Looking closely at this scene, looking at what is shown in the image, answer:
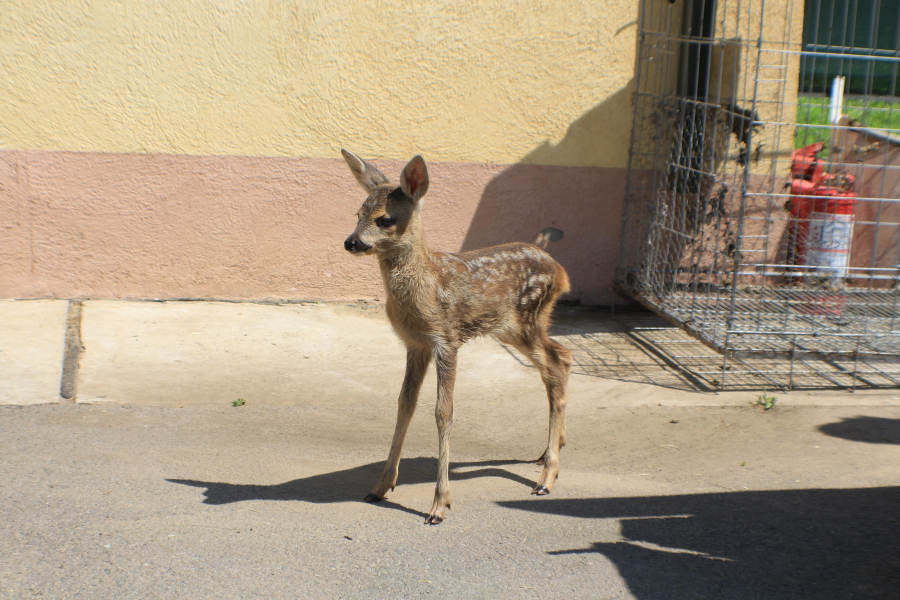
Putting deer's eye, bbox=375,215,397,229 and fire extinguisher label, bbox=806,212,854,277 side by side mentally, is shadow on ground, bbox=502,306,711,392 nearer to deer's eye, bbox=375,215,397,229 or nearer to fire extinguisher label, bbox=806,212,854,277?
fire extinguisher label, bbox=806,212,854,277

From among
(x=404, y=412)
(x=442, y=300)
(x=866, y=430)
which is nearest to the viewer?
(x=442, y=300)

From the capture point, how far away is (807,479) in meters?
4.82

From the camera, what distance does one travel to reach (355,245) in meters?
4.03

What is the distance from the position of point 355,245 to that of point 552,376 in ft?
5.05

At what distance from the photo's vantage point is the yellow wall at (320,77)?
734 centimetres

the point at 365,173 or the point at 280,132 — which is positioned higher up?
the point at 280,132

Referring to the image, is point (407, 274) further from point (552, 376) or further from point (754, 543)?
point (754, 543)

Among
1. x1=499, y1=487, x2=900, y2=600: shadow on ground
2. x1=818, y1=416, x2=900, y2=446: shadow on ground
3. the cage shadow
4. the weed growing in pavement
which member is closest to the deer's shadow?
x1=499, y1=487, x2=900, y2=600: shadow on ground

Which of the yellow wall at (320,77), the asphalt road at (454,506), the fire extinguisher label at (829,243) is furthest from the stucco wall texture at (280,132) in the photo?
the asphalt road at (454,506)

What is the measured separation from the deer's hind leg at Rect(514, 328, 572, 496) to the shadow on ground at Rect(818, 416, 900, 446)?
78.8 inches

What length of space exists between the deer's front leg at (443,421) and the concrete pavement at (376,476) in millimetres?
126

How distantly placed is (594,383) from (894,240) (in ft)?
11.8

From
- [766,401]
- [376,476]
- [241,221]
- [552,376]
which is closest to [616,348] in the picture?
[766,401]

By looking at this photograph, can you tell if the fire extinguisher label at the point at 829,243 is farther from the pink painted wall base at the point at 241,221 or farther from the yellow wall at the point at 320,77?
the yellow wall at the point at 320,77
